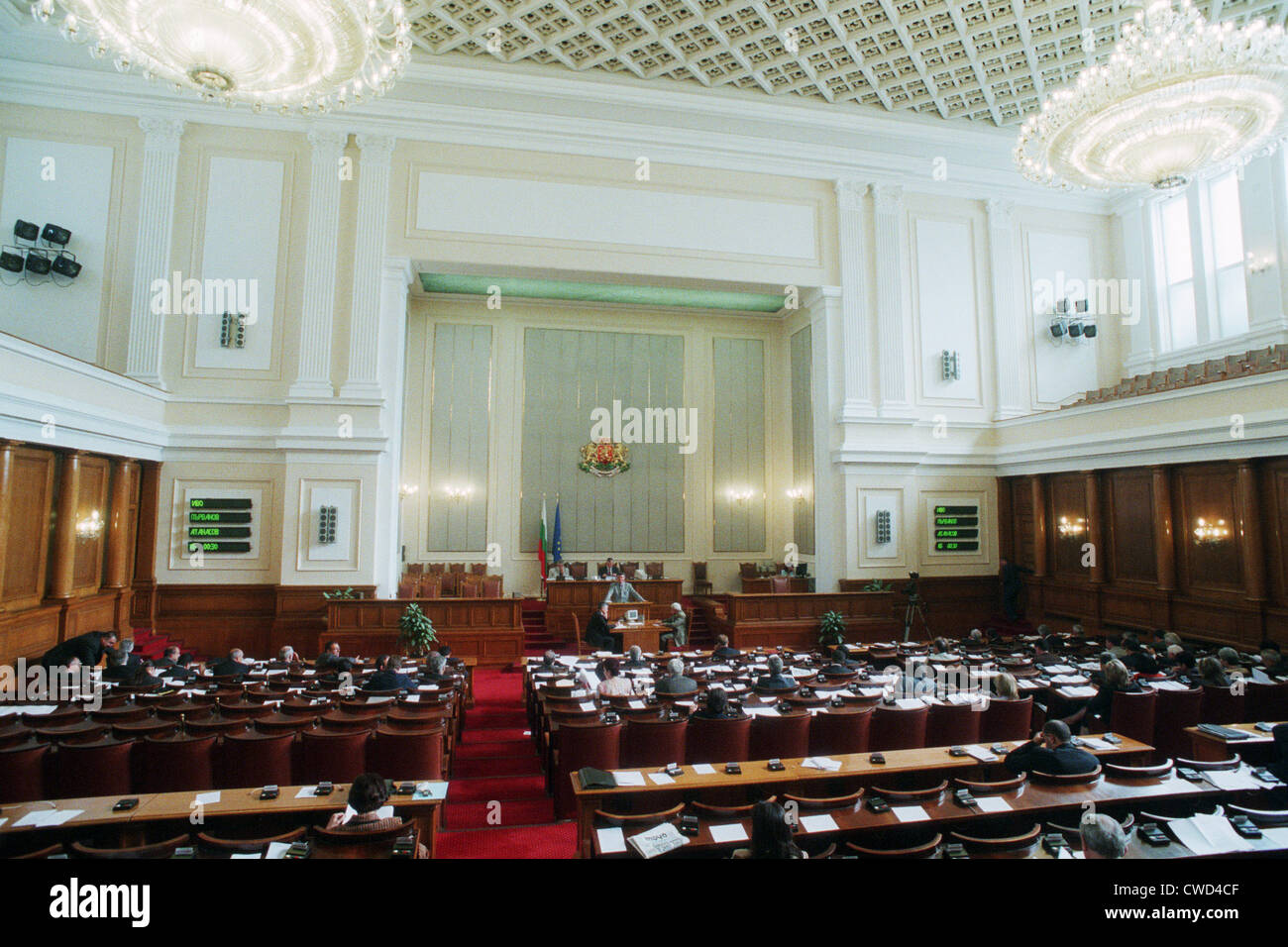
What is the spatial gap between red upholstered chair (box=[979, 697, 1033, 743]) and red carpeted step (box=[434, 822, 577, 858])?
3409 millimetres

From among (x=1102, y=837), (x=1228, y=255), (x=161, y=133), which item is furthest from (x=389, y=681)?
(x=1228, y=255)

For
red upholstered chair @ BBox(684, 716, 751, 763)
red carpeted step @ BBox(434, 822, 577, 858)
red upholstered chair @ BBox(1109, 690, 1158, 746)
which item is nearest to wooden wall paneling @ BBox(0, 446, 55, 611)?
red carpeted step @ BBox(434, 822, 577, 858)

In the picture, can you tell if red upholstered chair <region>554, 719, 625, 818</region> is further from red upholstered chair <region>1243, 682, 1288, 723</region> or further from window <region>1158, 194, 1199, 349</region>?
window <region>1158, 194, 1199, 349</region>

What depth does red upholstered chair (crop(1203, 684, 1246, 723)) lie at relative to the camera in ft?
18.8

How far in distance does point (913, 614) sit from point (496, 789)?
863 cm

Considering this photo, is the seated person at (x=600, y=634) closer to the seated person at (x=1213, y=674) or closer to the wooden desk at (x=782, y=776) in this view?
the wooden desk at (x=782, y=776)

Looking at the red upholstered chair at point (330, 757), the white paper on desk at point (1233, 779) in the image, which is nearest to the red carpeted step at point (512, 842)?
the red upholstered chair at point (330, 757)

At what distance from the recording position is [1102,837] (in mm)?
2705

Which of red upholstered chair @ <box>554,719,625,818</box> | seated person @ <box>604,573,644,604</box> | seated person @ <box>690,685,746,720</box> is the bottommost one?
red upholstered chair @ <box>554,719,625,818</box>

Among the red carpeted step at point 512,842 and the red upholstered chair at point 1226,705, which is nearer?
the red carpeted step at point 512,842

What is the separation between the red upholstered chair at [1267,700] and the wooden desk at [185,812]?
663cm

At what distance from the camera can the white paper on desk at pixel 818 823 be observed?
337 cm
